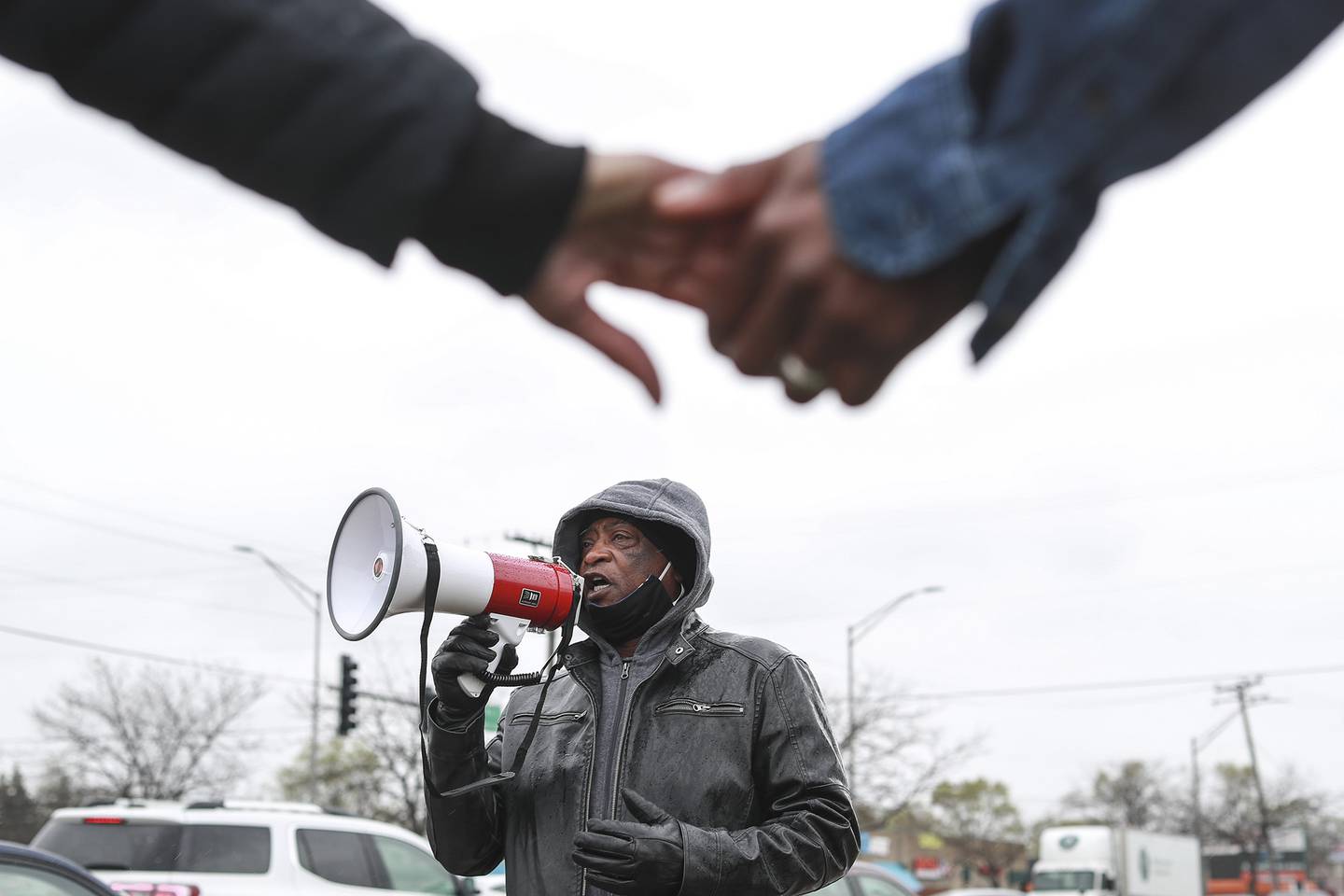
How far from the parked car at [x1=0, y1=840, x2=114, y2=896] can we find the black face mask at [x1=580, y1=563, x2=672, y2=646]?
2.98 metres

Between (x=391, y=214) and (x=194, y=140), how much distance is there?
0.20 meters

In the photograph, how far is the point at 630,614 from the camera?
3.69 m

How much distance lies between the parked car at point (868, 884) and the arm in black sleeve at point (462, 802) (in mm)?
5410

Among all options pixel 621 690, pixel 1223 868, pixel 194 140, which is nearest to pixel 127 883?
pixel 621 690

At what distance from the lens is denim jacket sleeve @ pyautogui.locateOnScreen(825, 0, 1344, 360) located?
1135mm

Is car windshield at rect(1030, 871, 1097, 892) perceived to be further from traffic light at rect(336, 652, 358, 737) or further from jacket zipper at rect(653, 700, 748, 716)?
jacket zipper at rect(653, 700, 748, 716)

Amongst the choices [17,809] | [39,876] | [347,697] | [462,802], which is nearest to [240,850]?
[39,876]

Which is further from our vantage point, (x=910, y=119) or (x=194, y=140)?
(x=194, y=140)

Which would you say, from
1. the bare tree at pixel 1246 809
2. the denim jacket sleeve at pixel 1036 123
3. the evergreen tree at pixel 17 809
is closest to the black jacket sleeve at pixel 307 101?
the denim jacket sleeve at pixel 1036 123

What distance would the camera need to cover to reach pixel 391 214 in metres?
1.41

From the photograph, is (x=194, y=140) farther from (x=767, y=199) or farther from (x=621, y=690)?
(x=621, y=690)

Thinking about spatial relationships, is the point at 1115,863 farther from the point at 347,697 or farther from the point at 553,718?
the point at 553,718

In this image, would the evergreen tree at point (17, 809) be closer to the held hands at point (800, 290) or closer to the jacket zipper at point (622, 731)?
the jacket zipper at point (622, 731)

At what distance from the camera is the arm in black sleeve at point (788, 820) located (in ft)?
10.6
